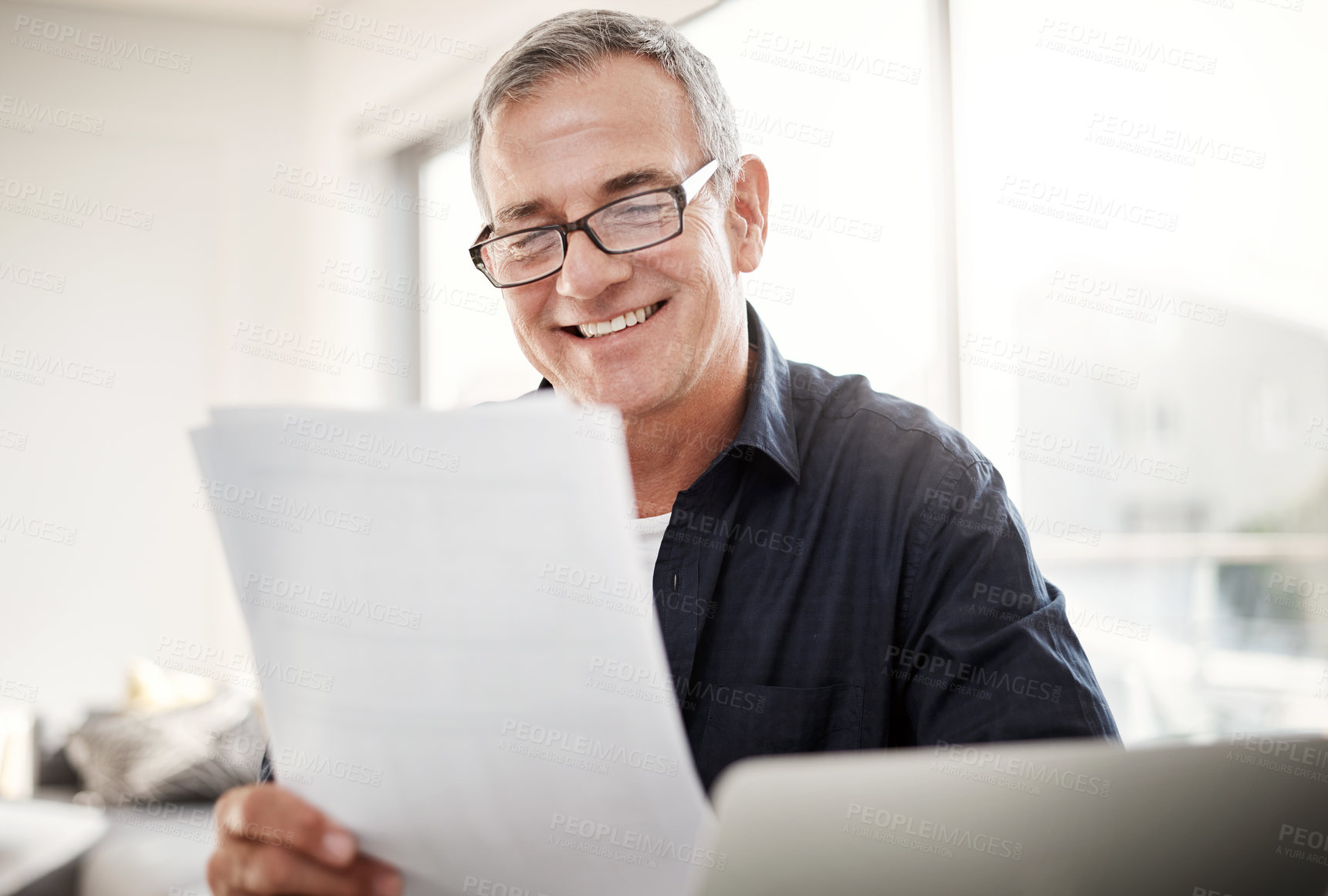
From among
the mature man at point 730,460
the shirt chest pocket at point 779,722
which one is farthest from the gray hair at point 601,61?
the shirt chest pocket at point 779,722

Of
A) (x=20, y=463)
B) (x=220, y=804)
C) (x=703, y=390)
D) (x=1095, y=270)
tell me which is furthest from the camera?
(x=20, y=463)

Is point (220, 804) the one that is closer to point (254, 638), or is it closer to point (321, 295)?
point (254, 638)

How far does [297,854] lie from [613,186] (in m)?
0.74

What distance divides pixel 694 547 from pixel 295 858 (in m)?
0.54

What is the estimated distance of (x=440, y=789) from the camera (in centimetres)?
55

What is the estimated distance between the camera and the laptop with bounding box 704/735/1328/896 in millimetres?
376

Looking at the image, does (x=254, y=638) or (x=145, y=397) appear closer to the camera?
(x=254, y=638)

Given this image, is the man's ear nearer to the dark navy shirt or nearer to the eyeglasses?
the eyeglasses

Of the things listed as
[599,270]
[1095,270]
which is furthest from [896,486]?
[1095,270]

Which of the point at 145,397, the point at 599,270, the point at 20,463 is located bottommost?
the point at 20,463

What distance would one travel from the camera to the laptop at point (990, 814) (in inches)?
14.8

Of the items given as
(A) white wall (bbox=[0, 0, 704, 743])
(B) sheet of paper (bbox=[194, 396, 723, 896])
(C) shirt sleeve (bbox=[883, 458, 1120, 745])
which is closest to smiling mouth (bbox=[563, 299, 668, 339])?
(C) shirt sleeve (bbox=[883, 458, 1120, 745])

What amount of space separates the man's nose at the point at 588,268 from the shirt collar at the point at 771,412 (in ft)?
0.72

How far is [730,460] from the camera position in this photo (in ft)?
3.64
